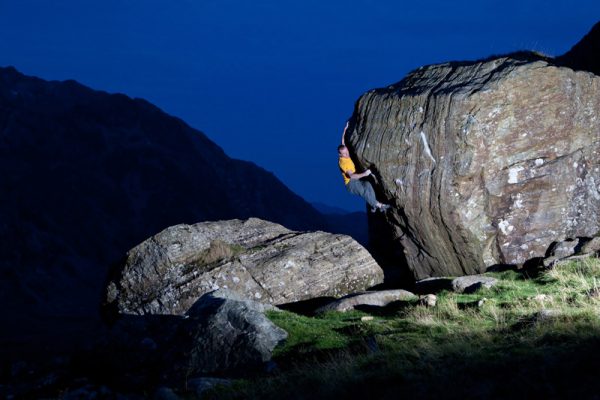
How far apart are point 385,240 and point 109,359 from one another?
1151 cm

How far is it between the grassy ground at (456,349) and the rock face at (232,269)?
373 centimetres

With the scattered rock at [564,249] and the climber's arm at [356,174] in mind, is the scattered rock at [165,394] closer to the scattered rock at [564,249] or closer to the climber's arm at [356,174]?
the climber's arm at [356,174]

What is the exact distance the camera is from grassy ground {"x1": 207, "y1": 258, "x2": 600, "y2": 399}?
8875 millimetres

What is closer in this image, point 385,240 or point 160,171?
point 385,240

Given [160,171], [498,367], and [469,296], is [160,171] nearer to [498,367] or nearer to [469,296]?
[469,296]

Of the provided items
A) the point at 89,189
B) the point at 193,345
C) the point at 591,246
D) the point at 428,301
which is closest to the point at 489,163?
the point at 591,246

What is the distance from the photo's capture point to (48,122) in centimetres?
9388

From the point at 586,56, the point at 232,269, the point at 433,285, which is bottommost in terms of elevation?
the point at 433,285

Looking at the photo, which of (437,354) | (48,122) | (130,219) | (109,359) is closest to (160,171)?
(130,219)

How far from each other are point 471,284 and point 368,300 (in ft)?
9.43

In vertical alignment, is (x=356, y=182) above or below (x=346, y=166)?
below

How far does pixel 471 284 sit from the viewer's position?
17.9 meters

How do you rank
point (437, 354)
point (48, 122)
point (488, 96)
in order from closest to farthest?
point (437, 354) → point (488, 96) → point (48, 122)

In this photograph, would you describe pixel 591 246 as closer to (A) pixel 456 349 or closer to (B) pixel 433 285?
(B) pixel 433 285
